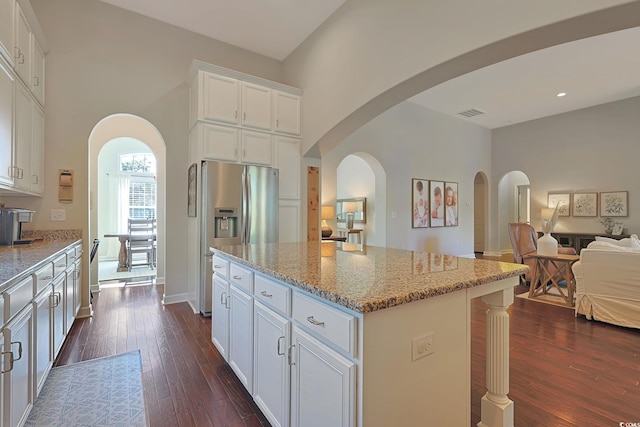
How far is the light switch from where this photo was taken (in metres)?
3.27

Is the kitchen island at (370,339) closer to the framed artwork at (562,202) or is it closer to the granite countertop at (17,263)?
the granite countertop at (17,263)

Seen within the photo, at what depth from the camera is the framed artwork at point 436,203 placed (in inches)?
276

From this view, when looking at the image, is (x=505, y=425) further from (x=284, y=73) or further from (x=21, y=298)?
(x=284, y=73)

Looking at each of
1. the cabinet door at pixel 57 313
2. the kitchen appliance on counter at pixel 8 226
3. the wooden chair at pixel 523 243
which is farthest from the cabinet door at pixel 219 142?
the wooden chair at pixel 523 243

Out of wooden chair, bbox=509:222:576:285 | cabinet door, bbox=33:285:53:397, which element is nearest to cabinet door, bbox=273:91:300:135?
cabinet door, bbox=33:285:53:397

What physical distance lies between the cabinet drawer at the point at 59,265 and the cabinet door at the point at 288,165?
2.42m

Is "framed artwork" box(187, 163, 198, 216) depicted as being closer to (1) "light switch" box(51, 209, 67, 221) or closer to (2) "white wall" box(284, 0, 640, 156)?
(1) "light switch" box(51, 209, 67, 221)

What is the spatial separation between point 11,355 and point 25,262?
589 millimetres

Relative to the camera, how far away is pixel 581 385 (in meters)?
2.02

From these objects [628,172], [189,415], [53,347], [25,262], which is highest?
[628,172]

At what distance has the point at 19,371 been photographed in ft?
4.74

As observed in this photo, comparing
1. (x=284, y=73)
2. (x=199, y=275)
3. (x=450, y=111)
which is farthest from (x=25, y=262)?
(x=450, y=111)

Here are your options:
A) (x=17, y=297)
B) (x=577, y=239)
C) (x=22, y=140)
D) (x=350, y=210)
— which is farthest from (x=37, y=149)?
(x=577, y=239)

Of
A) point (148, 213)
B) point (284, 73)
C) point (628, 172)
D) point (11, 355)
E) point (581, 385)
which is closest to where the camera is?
point (11, 355)
